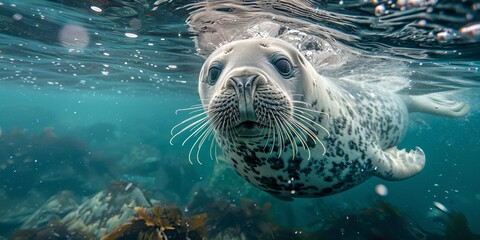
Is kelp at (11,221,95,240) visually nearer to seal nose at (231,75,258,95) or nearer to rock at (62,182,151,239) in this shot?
rock at (62,182,151,239)

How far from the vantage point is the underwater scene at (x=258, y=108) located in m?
2.84

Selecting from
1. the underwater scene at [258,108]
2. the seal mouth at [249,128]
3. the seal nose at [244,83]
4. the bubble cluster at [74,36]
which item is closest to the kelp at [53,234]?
the underwater scene at [258,108]

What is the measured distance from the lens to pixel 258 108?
2189mm

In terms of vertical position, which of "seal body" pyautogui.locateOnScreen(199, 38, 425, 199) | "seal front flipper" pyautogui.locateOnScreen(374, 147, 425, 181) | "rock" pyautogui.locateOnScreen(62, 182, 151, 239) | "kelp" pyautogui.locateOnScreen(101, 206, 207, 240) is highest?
"seal body" pyautogui.locateOnScreen(199, 38, 425, 199)

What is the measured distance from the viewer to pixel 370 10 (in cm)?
515

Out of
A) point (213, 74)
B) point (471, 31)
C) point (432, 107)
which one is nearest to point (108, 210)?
point (213, 74)

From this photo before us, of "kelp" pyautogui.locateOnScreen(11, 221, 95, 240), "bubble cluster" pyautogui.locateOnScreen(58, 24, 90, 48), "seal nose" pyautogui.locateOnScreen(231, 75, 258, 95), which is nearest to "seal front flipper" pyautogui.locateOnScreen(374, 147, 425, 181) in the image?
"seal nose" pyautogui.locateOnScreen(231, 75, 258, 95)

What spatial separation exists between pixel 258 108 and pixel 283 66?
0.71m

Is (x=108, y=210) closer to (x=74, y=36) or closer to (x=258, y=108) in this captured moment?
(x=74, y=36)

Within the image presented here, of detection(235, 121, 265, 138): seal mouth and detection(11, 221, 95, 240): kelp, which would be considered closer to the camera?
detection(235, 121, 265, 138): seal mouth

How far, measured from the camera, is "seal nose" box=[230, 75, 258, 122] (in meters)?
2.14

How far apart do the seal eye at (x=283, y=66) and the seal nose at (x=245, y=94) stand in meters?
0.62

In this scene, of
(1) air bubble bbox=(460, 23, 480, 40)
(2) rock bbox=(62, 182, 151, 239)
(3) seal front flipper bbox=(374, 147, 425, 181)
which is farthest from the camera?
(2) rock bbox=(62, 182, 151, 239)

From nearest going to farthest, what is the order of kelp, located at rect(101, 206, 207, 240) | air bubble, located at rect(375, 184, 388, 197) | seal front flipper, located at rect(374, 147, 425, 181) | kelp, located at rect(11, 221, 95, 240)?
seal front flipper, located at rect(374, 147, 425, 181) → kelp, located at rect(101, 206, 207, 240) → kelp, located at rect(11, 221, 95, 240) → air bubble, located at rect(375, 184, 388, 197)
